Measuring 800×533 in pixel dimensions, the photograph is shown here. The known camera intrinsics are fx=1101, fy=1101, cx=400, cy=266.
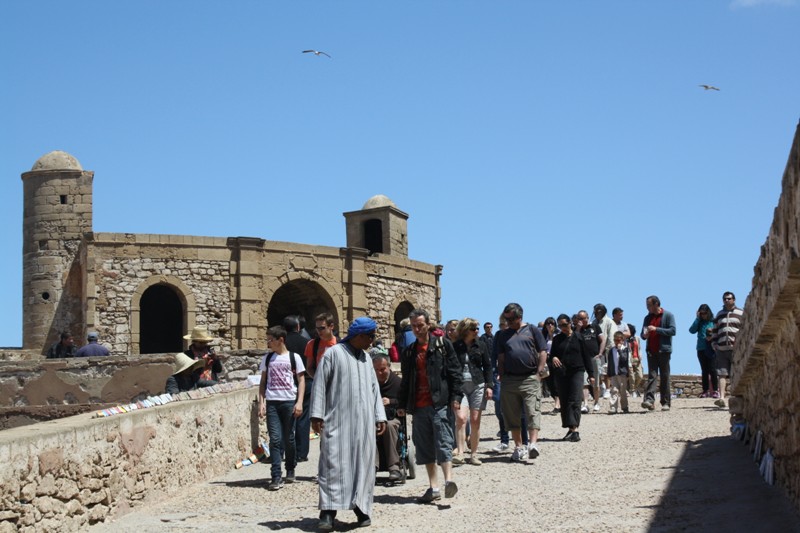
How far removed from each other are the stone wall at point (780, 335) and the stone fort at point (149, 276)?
56.9ft

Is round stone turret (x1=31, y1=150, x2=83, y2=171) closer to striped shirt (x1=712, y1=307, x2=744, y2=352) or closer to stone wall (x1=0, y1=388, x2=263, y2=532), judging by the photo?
stone wall (x1=0, y1=388, x2=263, y2=532)

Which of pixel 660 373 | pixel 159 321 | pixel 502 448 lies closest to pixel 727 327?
pixel 660 373

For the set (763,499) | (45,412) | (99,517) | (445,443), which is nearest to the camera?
(763,499)

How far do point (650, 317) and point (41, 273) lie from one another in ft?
56.4

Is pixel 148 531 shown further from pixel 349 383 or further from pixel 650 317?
pixel 650 317

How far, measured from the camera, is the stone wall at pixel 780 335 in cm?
571

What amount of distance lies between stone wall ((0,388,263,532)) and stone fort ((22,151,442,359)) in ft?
46.1

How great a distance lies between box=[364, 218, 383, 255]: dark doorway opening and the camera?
3244cm

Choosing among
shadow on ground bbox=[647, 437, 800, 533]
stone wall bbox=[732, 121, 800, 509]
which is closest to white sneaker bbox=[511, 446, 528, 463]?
shadow on ground bbox=[647, 437, 800, 533]

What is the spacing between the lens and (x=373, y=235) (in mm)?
32719

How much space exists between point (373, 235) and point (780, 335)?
25.6 m

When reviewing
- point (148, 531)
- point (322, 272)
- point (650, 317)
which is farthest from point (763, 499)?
point (322, 272)

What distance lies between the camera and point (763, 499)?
7469mm

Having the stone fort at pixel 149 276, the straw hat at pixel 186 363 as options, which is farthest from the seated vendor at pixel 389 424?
the stone fort at pixel 149 276
